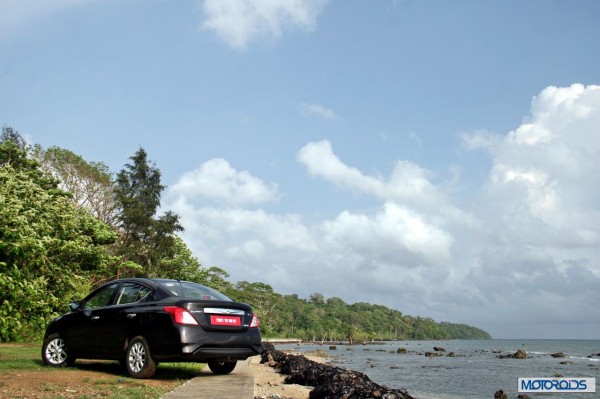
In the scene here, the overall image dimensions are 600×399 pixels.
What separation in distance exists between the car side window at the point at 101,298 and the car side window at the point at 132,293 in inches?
13.6

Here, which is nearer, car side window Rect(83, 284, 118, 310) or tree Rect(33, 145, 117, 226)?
car side window Rect(83, 284, 118, 310)

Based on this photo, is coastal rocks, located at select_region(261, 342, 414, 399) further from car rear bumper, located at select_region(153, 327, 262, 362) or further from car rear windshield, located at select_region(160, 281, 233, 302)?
car rear windshield, located at select_region(160, 281, 233, 302)

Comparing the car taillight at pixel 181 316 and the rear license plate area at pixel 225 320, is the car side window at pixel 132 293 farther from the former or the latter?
the rear license plate area at pixel 225 320

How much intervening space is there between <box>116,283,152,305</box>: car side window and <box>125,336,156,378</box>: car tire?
0.76 m

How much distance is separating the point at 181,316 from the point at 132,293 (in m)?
1.62

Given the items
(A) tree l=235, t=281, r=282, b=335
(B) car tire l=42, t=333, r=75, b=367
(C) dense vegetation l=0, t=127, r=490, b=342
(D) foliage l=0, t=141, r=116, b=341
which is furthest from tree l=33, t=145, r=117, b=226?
(A) tree l=235, t=281, r=282, b=335

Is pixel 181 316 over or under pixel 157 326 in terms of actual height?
over

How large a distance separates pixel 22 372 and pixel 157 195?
48867 millimetres

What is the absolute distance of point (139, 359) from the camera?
29.7 ft

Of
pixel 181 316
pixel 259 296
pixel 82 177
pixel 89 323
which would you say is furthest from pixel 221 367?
pixel 259 296

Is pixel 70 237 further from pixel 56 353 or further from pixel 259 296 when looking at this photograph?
pixel 259 296

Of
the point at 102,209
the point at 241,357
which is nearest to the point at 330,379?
the point at 241,357

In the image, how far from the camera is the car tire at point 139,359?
8898mm

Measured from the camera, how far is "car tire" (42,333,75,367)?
34.8 ft
